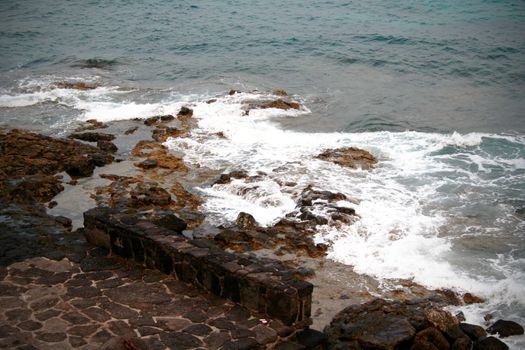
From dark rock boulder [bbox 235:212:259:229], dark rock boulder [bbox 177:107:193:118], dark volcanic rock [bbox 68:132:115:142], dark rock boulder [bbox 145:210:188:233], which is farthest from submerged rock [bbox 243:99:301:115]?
dark rock boulder [bbox 145:210:188:233]

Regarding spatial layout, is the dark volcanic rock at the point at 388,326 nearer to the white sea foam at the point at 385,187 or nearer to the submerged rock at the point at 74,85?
the white sea foam at the point at 385,187

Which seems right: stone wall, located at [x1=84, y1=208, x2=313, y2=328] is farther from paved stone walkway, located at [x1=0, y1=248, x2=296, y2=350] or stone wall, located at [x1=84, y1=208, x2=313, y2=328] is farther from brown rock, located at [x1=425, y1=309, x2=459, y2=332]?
brown rock, located at [x1=425, y1=309, x2=459, y2=332]

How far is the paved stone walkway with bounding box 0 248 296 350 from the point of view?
6301 millimetres

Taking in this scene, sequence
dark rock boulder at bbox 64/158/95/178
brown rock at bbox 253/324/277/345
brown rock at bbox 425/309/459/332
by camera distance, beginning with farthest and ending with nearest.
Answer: dark rock boulder at bbox 64/158/95/178 < brown rock at bbox 425/309/459/332 < brown rock at bbox 253/324/277/345

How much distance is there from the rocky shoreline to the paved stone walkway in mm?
21

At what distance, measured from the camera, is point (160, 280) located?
779cm

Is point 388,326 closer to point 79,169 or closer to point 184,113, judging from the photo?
point 79,169

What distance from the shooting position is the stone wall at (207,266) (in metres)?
6.67

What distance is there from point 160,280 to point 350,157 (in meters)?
9.51

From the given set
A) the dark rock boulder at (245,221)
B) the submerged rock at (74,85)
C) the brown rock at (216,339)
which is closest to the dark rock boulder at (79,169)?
the dark rock boulder at (245,221)

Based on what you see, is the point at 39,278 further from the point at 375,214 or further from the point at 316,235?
the point at 375,214

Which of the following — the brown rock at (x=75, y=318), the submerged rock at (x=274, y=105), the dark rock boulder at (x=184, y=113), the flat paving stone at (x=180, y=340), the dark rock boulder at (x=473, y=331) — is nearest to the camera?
the flat paving stone at (x=180, y=340)

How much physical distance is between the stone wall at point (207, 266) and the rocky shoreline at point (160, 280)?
0.04m

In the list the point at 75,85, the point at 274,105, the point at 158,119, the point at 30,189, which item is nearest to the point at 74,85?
the point at 75,85
